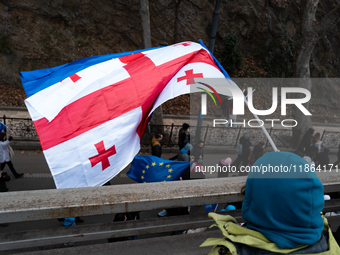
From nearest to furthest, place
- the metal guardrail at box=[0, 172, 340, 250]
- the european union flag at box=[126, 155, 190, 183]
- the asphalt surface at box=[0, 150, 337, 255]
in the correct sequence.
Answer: the metal guardrail at box=[0, 172, 340, 250] → the european union flag at box=[126, 155, 190, 183] → the asphalt surface at box=[0, 150, 337, 255]

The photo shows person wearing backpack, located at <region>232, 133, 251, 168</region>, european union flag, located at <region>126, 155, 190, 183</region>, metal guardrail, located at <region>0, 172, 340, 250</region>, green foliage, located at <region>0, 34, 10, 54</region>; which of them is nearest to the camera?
metal guardrail, located at <region>0, 172, 340, 250</region>

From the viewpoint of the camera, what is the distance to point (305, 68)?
13172 mm

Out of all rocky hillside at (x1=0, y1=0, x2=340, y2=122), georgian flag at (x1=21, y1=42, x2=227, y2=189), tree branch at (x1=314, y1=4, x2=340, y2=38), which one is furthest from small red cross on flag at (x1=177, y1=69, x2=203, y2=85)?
rocky hillside at (x1=0, y1=0, x2=340, y2=122)

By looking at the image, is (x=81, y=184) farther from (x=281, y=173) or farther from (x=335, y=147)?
A: (x=335, y=147)

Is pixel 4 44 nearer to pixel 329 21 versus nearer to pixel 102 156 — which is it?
pixel 102 156

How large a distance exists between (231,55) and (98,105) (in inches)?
608

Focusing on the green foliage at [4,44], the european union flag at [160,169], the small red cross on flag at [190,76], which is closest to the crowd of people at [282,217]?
the small red cross on flag at [190,76]

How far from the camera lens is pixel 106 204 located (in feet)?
7.24

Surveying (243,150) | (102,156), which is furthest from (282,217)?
(243,150)

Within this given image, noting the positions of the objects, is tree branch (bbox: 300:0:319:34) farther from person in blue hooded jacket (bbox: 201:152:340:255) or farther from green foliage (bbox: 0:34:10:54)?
green foliage (bbox: 0:34:10:54)

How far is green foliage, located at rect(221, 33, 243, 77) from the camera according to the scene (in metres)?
17.5

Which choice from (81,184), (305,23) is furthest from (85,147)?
(305,23)

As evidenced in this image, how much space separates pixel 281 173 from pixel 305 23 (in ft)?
44.3

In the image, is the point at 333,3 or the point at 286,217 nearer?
the point at 286,217
